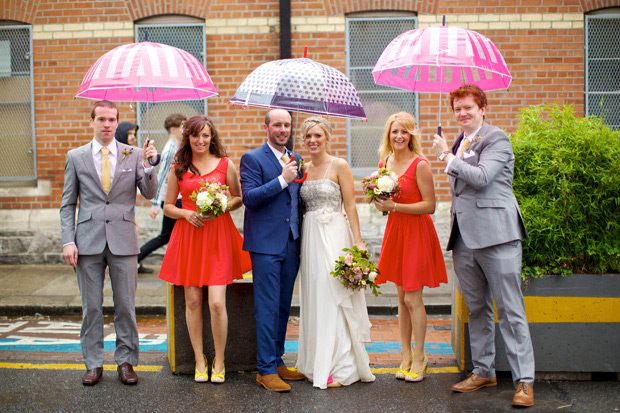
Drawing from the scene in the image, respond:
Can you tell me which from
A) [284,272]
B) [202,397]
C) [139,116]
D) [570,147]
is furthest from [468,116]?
[139,116]

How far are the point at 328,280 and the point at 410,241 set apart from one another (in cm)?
73

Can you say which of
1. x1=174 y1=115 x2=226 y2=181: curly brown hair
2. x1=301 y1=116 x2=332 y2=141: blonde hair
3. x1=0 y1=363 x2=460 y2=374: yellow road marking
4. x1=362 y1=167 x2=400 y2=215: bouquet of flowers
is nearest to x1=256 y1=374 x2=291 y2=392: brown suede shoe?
x1=0 y1=363 x2=460 y2=374: yellow road marking

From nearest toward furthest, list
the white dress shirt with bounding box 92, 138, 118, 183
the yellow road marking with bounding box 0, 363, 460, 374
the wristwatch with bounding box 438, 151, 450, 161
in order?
the wristwatch with bounding box 438, 151, 450, 161 → the white dress shirt with bounding box 92, 138, 118, 183 → the yellow road marking with bounding box 0, 363, 460, 374

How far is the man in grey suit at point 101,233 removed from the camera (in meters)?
5.02

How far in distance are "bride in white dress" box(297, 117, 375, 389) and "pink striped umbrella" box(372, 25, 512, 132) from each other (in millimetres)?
836

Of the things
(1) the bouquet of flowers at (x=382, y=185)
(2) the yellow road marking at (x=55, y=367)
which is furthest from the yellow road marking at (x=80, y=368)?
(1) the bouquet of flowers at (x=382, y=185)

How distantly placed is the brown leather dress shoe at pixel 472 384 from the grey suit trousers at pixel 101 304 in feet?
8.45

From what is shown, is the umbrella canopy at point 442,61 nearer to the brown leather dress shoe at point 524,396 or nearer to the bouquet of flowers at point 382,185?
the bouquet of flowers at point 382,185

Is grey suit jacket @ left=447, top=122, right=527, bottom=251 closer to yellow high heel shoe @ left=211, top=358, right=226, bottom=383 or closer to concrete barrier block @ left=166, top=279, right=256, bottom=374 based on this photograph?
concrete barrier block @ left=166, top=279, right=256, bottom=374

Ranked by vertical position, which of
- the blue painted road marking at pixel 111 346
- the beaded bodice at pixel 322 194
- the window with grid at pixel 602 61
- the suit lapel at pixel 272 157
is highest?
the window with grid at pixel 602 61

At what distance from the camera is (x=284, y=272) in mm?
5059

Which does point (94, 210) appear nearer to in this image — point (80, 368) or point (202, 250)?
point (202, 250)

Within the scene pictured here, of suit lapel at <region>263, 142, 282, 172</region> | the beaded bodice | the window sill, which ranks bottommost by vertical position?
the window sill

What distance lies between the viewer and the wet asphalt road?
4.53 m
